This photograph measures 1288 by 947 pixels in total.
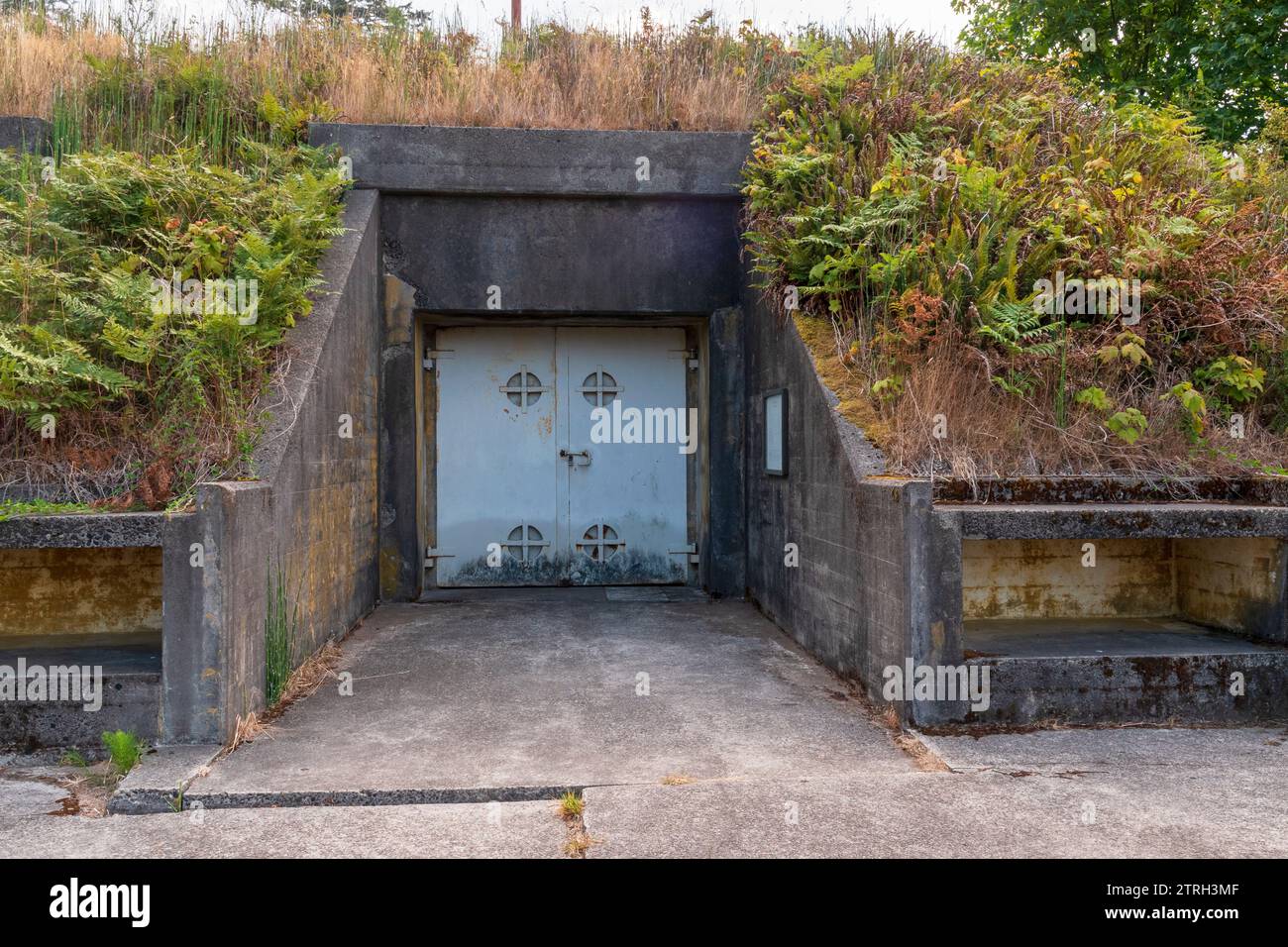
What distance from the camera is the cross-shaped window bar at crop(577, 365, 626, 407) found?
9.46 m

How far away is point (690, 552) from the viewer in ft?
31.2

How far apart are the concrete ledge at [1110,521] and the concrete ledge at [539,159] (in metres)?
4.59

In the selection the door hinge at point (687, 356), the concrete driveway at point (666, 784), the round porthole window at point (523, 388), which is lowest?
the concrete driveway at point (666, 784)

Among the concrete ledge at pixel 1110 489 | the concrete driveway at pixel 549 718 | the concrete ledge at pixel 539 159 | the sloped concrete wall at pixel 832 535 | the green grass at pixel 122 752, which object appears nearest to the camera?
the concrete driveway at pixel 549 718

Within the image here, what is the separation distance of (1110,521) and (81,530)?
17.5 ft

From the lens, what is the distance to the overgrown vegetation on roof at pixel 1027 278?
19.6ft

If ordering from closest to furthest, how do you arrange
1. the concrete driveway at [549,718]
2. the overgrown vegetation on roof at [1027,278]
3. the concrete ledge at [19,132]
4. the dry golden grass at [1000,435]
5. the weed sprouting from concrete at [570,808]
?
the weed sprouting from concrete at [570,808] → the concrete driveway at [549,718] → the dry golden grass at [1000,435] → the overgrown vegetation on roof at [1027,278] → the concrete ledge at [19,132]

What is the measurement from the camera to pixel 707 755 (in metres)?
4.68

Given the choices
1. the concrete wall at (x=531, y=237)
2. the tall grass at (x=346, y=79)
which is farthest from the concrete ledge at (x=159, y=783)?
the tall grass at (x=346, y=79)

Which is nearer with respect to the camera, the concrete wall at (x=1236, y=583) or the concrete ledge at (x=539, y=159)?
the concrete wall at (x=1236, y=583)

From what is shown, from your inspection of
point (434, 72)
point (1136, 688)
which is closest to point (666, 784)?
point (1136, 688)

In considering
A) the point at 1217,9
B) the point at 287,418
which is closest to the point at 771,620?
the point at 287,418

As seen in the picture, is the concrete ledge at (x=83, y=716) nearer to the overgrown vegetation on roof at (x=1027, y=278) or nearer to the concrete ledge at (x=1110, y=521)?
the concrete ledge at (x=1110, y=521)

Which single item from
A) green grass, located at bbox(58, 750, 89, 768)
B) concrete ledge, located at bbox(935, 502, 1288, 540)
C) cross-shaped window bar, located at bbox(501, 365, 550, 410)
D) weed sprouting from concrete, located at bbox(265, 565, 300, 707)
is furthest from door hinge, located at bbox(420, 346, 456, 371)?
concrete ledge, located at bbox(935, 502, 1288, 540)
